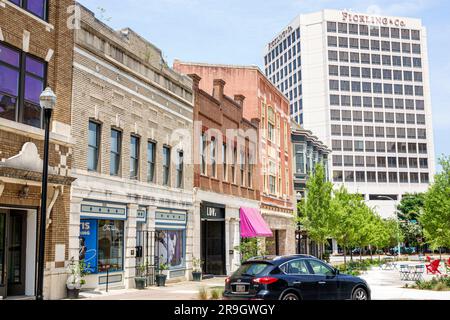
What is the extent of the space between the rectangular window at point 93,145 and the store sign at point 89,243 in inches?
78.7

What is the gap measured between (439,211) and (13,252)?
18969 mm

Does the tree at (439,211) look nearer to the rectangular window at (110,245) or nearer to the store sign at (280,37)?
the rectangular window at (110,245)

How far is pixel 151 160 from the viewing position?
79.1 ft

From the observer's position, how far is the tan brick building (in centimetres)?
1537

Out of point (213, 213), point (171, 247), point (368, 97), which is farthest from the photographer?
point (368, 97)

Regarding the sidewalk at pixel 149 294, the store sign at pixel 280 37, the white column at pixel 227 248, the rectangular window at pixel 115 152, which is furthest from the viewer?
the store sign at pixel 280 37

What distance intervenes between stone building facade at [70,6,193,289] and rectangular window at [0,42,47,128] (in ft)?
5.91

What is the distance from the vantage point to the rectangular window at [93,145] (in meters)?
19.5

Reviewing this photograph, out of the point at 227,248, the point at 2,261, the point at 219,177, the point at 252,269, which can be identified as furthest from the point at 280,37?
the point at 252,269

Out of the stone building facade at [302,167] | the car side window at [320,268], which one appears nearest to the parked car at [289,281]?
the car side window at [320,268]

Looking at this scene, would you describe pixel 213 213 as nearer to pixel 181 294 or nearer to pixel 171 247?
pixel 171 247

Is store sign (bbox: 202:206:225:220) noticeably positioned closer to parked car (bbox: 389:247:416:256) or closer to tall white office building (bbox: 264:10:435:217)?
parked car (bbox: 389:247:416:256)

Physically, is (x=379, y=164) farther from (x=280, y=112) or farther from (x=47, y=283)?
(x=47, y=283)
